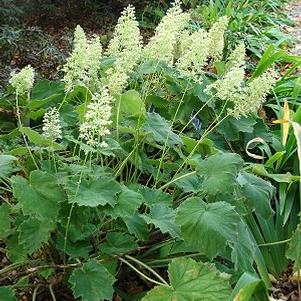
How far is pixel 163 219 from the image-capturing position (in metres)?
1.96

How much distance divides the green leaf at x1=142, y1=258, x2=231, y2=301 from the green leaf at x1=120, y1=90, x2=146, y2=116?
0.81m

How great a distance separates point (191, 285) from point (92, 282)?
0.35 meters

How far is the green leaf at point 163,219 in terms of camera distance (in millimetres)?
1898

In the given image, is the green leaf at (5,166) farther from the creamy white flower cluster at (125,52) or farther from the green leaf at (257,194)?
the green leaf at (257,194)

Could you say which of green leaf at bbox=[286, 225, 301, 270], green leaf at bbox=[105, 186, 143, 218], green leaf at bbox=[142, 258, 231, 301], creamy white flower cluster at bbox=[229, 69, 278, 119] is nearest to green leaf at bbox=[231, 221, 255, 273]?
green leaf at bbox=[286, 225, 301, 270]

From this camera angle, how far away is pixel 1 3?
14.5 ft

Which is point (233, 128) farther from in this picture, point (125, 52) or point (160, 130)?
point (125, 52)

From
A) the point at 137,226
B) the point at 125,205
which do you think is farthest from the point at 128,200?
the point at 137,226

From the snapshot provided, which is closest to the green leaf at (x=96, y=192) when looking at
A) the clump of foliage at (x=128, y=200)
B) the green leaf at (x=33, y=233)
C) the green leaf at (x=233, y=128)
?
the clump of foliage at (x=128, y=200)

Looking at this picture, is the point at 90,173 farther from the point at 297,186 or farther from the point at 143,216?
the point at 297,186

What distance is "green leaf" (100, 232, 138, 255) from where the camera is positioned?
1.93 m

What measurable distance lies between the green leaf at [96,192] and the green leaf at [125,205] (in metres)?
0.04

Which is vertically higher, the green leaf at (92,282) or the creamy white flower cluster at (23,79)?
the creamy white flower cluster at (23,79)

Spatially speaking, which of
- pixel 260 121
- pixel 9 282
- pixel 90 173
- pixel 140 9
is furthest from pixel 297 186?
pixel 140 9
